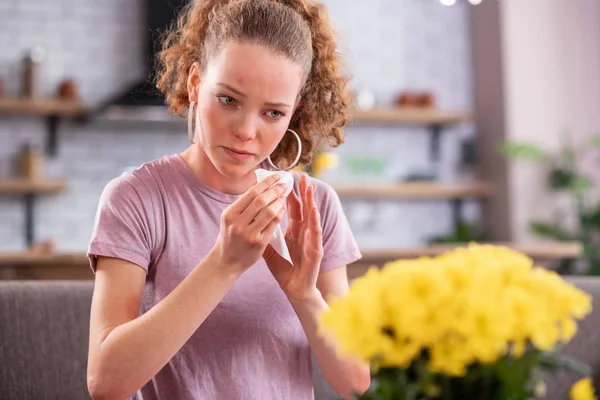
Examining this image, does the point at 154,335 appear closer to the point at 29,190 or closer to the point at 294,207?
the point at 294,207

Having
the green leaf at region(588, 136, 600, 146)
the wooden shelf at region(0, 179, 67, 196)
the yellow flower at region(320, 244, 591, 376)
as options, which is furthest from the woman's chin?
the green leaf at region(588, 136, 600, 146)

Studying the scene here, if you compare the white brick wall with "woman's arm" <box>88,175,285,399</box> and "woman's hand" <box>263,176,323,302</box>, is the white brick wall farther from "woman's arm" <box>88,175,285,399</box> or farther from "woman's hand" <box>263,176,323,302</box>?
"woman's arm" <box>88,175,285,399</box>

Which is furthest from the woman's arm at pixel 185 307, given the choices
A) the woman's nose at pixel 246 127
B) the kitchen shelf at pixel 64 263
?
the kitchen shelf at pixel 64 263

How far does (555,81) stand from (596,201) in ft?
3.05

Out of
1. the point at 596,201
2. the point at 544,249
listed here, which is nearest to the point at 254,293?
the point at 544,249

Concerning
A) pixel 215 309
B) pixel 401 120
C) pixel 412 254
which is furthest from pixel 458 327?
pixel 401 120

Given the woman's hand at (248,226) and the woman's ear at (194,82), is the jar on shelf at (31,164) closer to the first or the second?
the woman's ear at (194,82)

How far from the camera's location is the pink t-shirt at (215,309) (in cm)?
139

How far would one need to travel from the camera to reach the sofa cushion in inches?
64.6

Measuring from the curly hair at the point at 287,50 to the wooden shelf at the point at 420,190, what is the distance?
3.83 meters

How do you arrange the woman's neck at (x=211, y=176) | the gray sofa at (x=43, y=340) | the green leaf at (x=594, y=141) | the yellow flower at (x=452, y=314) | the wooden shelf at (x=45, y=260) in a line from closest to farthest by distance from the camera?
the yellow flower at (x=452, y=314) → the woman's neck at (x=211, y=176) → the gray sofa at (x=43, y=340) → the wooden shelf at (x=45, y=260) → the green leaf at (x=594, y=141)

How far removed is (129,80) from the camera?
18.2 ft

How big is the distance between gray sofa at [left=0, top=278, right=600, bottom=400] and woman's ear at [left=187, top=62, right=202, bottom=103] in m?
0.55

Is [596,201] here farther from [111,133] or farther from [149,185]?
[149,185]
